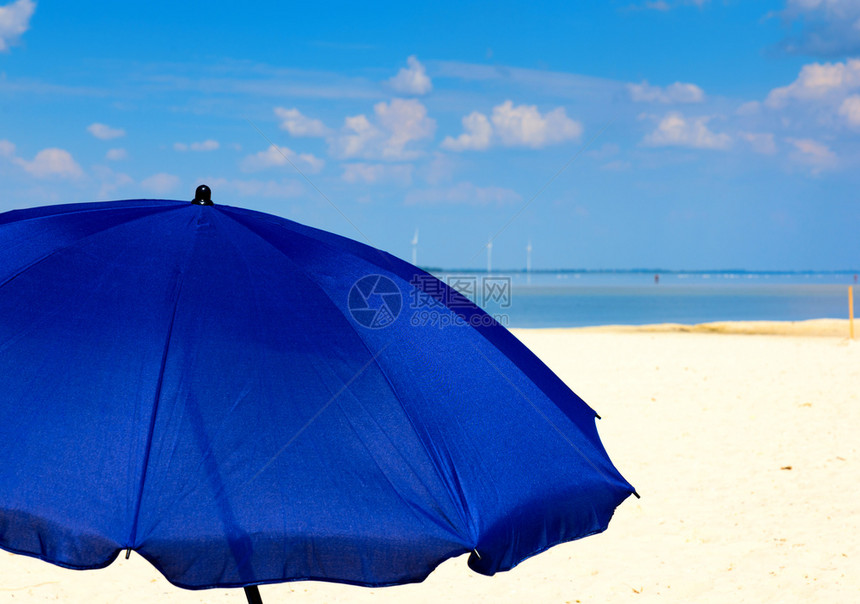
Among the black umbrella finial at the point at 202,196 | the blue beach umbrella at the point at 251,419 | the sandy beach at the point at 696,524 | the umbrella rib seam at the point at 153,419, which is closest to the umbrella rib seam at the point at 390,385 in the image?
the blue beach umbrella at the point at 251,419

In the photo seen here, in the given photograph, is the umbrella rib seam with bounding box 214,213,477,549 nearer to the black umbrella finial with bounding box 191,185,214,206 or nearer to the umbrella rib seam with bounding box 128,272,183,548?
the black umbrella finial with bounding box 191,185,214,206

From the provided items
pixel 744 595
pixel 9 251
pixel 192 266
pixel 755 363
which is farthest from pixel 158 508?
pixel 755 363

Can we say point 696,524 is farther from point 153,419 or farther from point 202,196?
point 153,419

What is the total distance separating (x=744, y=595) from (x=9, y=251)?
456 cm

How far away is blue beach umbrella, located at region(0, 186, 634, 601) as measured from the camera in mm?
2332

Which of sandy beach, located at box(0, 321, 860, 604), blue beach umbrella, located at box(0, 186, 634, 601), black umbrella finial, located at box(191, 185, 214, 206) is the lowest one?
sandy beach, located at box(0, 321, 860, 604)

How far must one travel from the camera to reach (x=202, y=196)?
319 cm

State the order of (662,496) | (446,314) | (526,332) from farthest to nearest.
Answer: (526,332)
(662,496)
(446,314)

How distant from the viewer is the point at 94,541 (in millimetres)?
2252

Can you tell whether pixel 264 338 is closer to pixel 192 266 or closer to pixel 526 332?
pixel 192 266

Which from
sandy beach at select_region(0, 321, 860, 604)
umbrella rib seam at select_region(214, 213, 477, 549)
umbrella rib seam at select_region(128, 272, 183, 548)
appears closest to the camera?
umbrella rib seam at select_region(128, 272, 183, 548)

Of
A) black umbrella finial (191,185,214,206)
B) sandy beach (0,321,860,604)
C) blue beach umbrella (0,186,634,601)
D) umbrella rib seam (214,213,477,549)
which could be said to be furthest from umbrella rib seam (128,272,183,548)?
sandy beach (0,321,860,604)

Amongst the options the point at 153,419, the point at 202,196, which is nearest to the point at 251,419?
the point at 153,419

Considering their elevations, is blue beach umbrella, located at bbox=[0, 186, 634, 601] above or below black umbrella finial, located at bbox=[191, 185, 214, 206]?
below
